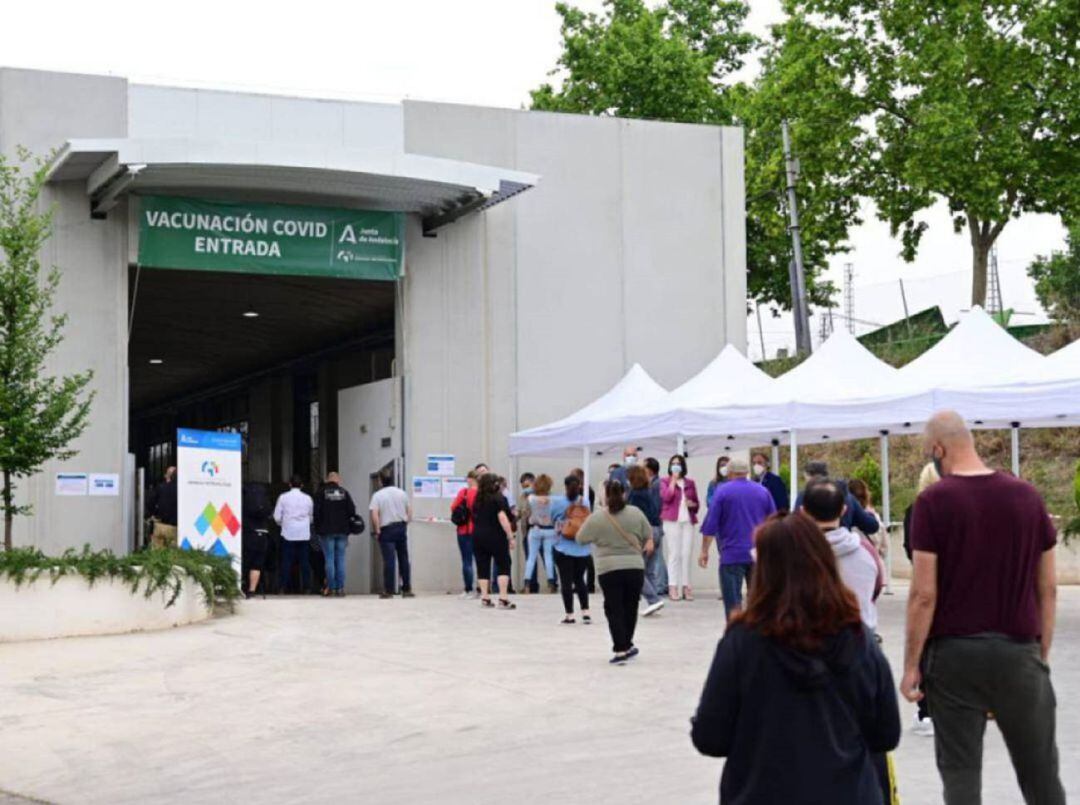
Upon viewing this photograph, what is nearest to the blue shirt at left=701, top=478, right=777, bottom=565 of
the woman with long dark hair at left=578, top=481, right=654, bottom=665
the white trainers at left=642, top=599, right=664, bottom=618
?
the woman with long dark hair at left=578, top=481, right=654, bottom=665

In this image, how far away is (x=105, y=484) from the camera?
21.4 meters

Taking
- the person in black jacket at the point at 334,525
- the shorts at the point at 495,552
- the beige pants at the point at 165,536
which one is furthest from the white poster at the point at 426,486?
the shorts at the point at 495,552

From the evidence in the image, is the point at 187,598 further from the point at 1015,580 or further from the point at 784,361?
the point at 784,361

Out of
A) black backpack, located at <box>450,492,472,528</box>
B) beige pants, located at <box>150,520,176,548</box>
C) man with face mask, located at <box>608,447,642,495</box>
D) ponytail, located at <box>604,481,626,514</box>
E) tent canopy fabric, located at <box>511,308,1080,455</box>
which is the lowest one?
beige pants, located at <box>150,520,176,548</box>

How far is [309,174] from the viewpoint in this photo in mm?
21297

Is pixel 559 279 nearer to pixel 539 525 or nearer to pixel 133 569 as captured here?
pixel 539 525

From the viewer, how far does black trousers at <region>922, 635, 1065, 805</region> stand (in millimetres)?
5672

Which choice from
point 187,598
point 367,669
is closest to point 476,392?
point 187,598

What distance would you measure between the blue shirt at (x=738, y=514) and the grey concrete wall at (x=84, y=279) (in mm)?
10265

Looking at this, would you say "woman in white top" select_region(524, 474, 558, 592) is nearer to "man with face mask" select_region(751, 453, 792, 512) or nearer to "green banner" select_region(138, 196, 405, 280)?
"man with face mask" select_region(751, 453, 792, 512)

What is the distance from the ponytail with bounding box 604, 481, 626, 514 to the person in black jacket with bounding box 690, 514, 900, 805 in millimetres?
9241

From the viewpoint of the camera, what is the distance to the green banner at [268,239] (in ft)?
71.7

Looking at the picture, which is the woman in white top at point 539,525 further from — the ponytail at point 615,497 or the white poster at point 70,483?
the ponytail at point 615,497

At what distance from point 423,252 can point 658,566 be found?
5.94m
